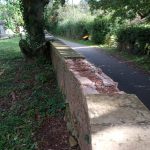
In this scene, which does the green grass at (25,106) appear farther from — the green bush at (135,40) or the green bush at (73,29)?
the green bush at (73,29)

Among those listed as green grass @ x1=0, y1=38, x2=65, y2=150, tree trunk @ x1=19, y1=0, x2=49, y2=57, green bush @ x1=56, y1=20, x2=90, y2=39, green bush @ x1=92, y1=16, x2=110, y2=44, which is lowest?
green bush @ x1=56, y1=20, x2=90, y2=39

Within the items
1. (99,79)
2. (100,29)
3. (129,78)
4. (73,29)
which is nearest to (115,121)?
(99,79)

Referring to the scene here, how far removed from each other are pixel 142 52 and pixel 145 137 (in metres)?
16.2

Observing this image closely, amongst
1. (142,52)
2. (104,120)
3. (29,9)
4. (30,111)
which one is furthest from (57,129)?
(142,52)

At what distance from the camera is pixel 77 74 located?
5.21 meters

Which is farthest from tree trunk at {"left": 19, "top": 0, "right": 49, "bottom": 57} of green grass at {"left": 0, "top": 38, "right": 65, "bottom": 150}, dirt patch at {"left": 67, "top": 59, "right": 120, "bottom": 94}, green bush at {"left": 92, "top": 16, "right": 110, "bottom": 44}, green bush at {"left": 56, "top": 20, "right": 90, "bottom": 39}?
green bush at {"left": 56, "top": 20, "right": 90, "bottom": 39}

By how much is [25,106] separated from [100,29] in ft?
74.1

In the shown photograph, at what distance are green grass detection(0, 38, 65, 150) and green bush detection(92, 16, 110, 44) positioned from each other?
17.8 m

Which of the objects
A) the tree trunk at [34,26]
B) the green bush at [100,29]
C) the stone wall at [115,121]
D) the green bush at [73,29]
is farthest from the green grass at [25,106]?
the green bush at [73,29]

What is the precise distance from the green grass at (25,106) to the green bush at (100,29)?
58.5 ft

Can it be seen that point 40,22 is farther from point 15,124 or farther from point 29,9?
point 15,124

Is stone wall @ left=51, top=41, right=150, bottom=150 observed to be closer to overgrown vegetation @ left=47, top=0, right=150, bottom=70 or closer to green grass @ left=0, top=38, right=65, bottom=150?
green grass @ left=0, top=38, right=65, bottom=150

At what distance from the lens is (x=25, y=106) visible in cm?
803

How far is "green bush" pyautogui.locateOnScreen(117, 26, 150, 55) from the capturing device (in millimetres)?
17828
